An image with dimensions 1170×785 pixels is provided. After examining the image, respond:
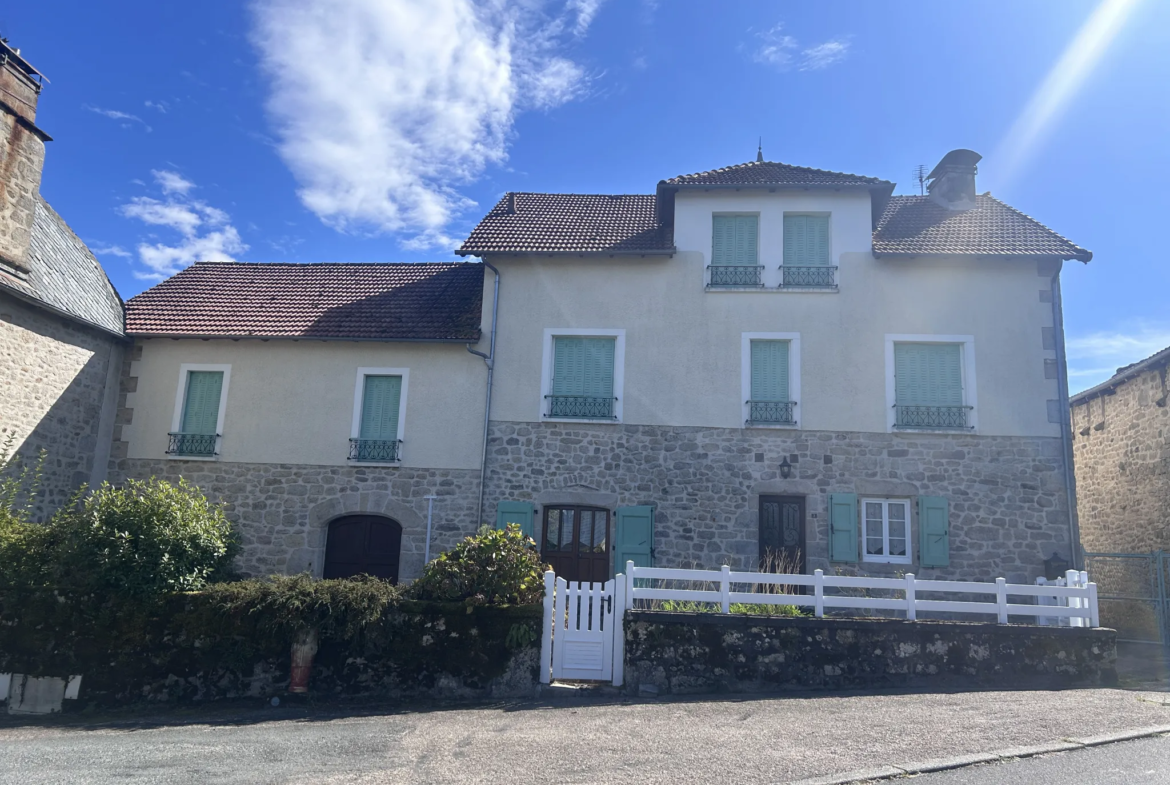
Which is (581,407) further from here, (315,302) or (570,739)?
(570,739)

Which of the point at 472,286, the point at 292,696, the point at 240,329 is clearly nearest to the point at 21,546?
the point at 292,696

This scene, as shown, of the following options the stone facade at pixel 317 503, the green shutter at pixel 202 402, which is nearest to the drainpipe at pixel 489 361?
the stone facade at pixel 317 503

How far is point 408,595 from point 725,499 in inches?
222

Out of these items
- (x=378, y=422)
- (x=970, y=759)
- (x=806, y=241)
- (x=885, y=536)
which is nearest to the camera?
(x=970, y=759)

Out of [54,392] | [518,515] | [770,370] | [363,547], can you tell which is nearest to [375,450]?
[363,547]

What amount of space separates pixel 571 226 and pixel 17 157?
28.6 ft

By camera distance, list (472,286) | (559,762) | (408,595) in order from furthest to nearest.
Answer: (472,286) < (408,595) < (559,762)

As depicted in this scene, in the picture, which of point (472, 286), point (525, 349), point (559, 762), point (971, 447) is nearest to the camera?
point (559, 762)

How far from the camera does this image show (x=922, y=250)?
12891 mm

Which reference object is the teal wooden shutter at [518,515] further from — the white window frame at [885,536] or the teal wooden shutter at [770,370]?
the white window frame at [885,536]

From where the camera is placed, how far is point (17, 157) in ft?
40.2

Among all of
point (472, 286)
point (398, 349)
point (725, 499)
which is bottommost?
point (725, 499)

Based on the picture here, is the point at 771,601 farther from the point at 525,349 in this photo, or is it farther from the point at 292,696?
the point at 525,349

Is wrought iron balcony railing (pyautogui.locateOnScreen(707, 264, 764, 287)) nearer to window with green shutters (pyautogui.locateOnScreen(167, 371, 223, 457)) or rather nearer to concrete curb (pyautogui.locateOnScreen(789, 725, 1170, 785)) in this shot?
concrete curb (pyautogui.locateOnScreen(789, 725, 1170, 785))
